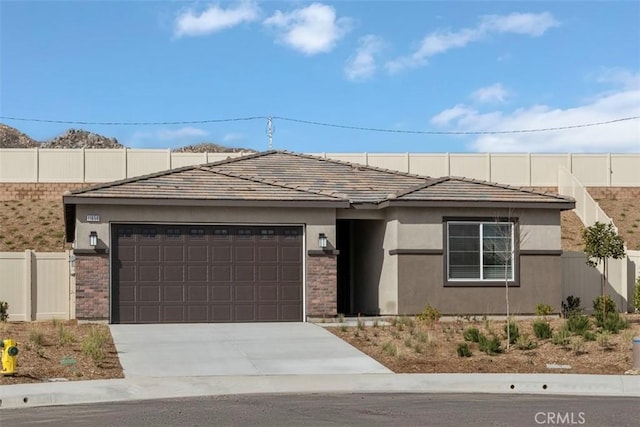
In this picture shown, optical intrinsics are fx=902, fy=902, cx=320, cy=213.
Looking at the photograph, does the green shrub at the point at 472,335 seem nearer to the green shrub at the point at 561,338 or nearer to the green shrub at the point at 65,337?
the green shrub at the point at 561,338

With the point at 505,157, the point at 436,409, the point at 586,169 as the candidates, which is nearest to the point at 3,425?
the point at 436,409

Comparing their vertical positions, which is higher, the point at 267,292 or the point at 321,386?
the point at 267,292

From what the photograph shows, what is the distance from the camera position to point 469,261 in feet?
81.5

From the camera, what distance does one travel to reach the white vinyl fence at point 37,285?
85.1 ft

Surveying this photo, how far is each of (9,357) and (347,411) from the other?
637 centimetres

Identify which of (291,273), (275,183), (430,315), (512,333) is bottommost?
(512,333)

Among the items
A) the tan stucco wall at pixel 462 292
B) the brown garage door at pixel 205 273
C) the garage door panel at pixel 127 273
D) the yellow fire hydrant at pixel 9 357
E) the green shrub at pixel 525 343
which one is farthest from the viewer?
the tan stucco wall at pixel 462 292

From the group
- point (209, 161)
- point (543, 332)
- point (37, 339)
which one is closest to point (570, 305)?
point (543, 332)

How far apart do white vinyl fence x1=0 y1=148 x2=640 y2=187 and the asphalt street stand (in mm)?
35322

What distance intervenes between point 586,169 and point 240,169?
30.5 metres

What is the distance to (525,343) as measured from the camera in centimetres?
1902

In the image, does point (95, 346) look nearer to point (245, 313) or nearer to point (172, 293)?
point (172, 293)

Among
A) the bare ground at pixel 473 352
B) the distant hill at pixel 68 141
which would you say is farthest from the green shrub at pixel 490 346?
the distant hill at pixel 68 141

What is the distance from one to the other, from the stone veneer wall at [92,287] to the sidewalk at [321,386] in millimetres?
8064
